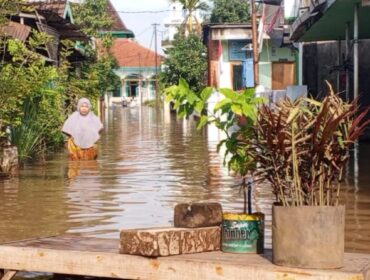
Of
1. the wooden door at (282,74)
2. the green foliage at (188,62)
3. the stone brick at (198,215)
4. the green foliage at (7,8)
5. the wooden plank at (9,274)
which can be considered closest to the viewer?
the stone brick at (198,215)

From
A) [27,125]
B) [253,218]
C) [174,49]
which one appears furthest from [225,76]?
[253,218]

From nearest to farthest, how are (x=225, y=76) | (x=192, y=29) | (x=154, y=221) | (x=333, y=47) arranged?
1. (x=154, y=221)
2. (x=333, y=47)
3. (x=225, y=76)
4. (x=192, y=29)

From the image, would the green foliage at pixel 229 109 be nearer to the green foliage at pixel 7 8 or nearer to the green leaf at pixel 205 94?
the green leaf at pixel 205 94

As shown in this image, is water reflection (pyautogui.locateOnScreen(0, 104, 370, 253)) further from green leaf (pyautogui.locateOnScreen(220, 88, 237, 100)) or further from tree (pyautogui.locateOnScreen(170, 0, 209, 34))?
tree (pyautogui.locateOnScreen(170, 0, 209, 34))

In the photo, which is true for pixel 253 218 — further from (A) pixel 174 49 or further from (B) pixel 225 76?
(A) pixel 174 49

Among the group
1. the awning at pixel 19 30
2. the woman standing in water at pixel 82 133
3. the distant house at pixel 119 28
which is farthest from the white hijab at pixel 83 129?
the distant house at pixel 119 28

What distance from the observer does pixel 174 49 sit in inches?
1940

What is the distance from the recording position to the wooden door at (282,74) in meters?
39.6

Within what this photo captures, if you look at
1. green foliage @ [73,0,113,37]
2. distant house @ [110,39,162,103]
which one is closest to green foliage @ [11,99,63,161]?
green foliage @ [73,0,113,37]

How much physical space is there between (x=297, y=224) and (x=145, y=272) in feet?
3.12

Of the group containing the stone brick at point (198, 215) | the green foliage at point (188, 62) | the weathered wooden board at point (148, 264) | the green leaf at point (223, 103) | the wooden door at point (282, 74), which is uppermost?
the green foliage at point (188, 62)

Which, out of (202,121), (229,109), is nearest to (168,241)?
(202,121)

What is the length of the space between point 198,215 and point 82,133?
12.4 m

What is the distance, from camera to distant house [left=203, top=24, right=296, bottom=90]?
39781mm
